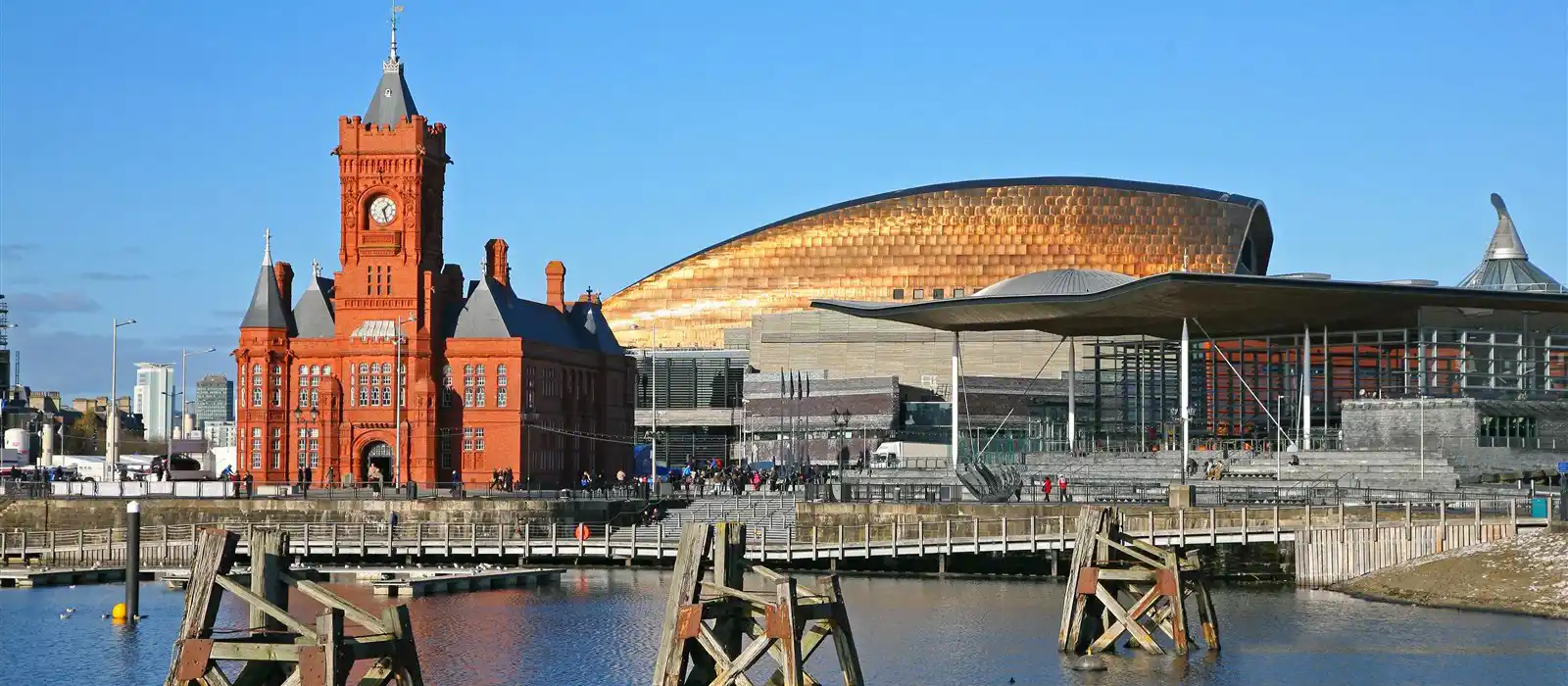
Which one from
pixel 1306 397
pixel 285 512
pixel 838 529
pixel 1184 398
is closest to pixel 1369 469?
pixel 1184 398

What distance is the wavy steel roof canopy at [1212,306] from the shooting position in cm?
8038

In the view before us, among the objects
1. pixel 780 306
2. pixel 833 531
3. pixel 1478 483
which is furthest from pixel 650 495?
pixel 780 306

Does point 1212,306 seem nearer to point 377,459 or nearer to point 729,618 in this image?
point 377,459

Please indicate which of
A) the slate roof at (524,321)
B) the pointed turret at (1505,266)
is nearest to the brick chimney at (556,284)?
the slate roof at (524,321)

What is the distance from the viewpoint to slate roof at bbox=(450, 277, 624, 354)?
325 feet

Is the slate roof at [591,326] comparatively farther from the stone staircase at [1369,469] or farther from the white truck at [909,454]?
the stone staircase at [1369,469]

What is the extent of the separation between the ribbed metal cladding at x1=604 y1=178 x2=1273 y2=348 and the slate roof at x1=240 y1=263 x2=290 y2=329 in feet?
184

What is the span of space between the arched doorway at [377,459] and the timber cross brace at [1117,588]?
188ft

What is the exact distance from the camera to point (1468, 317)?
280 ft

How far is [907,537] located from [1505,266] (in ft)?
188

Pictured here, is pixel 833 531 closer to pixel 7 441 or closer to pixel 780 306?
pixel 780 306

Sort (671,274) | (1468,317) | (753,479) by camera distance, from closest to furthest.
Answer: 1. (1468,317)
2. (753,479)
3. (671,274)

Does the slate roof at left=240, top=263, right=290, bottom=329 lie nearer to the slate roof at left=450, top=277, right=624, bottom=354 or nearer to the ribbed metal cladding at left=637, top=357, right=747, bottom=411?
the slate roof at left=450, top=277, right=624, bottom=354

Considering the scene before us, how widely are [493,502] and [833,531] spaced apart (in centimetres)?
1492
